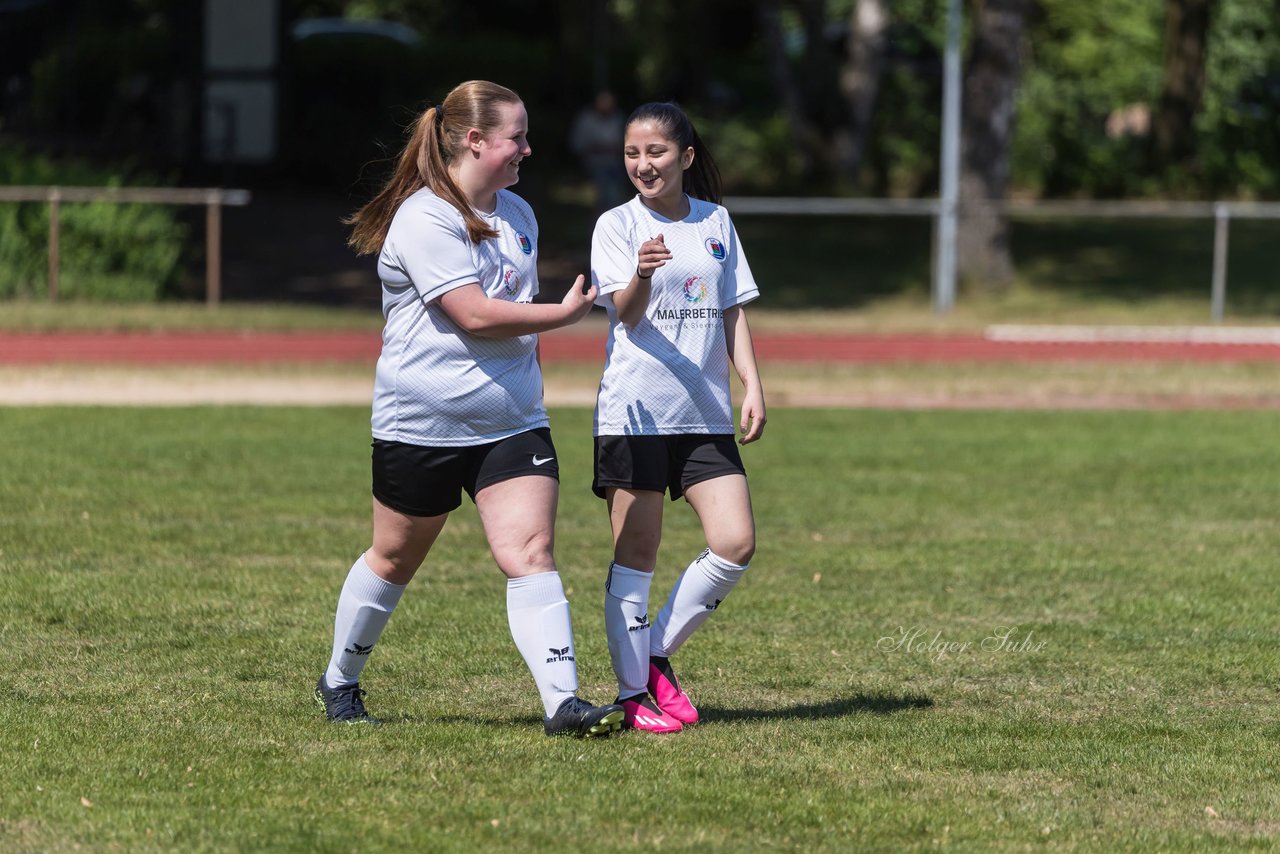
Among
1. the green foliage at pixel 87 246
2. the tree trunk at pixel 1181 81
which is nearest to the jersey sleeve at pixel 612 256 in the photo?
the green foliage at pixel 87 246

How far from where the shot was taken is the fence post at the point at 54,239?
20.1 metres

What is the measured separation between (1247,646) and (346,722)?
11.4ft

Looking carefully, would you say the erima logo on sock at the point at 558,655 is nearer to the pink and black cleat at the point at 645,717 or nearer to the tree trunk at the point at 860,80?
the pink and black cleat at the point at 645,717

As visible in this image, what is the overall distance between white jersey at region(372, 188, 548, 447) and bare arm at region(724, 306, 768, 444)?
67 centimetres

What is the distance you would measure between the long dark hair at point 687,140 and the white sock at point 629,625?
4.00ft

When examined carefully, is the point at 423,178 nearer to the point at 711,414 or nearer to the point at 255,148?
the point at 711,414

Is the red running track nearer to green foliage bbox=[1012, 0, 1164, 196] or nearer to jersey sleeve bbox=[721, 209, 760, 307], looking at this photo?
jersey sleeve bbox=[721, 209, 760, 307]

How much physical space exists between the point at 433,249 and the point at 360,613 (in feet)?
3.82

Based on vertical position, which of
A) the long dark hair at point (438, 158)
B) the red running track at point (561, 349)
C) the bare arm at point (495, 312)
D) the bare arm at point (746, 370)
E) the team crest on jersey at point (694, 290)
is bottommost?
the red running track at point (561, 349)

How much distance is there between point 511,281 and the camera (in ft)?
18.4

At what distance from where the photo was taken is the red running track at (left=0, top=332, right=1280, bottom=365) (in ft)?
59.2

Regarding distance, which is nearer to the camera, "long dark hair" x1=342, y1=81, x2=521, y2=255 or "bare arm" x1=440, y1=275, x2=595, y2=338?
"bare arm" x1=440, y1=275, x2=595, y2=338

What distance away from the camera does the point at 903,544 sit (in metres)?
9.59

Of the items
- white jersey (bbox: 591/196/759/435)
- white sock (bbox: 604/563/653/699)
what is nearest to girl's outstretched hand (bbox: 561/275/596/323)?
white jersey (bbox: 591/196/759/435)
